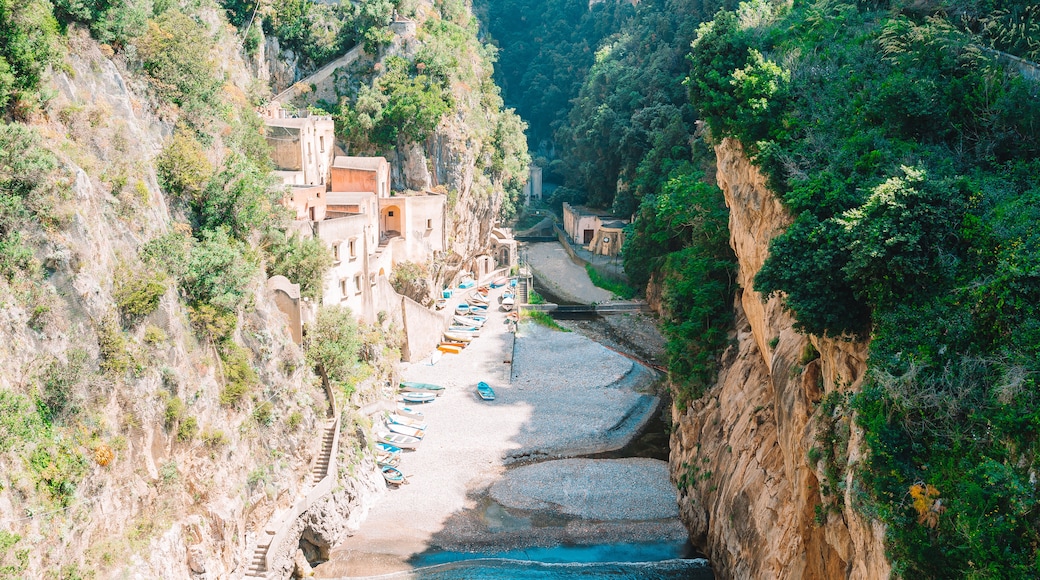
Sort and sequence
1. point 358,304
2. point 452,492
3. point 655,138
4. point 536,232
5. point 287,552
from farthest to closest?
point 536,232
point 655,138
point 358,304
point 452,492
point 287,552

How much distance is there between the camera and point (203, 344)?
2620 centimetres

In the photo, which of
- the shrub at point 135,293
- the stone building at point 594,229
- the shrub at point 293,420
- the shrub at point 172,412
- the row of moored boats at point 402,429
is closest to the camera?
the shrub at point 135,293

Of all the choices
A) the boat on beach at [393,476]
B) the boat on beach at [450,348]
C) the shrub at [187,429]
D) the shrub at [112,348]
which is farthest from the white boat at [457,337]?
the shrub at [112,348]

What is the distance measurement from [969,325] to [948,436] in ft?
7.73

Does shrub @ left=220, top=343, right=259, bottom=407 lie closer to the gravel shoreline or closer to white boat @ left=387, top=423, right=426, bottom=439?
the gravel shoreline

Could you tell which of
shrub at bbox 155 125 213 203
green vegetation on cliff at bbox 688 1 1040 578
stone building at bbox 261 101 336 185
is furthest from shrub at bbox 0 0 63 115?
stone building at bbox 261 101 336 185

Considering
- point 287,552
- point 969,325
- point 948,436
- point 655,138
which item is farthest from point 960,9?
point 655,138

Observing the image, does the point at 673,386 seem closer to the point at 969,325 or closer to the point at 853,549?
the point at 853,549

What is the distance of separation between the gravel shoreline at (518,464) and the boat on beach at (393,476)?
493mm

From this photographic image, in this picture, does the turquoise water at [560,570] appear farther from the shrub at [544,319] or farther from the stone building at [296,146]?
the shrub at [544,319]

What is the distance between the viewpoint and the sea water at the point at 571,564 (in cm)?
3003

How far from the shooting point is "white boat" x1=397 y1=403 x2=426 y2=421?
42.3 m

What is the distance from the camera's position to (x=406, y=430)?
40469 millimetres

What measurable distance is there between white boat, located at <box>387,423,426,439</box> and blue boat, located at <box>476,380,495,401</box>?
18.6ft
